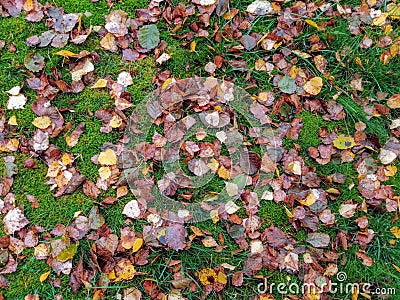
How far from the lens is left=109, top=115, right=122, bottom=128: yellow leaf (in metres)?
2.86

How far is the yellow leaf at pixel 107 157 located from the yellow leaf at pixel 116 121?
0.60 ft

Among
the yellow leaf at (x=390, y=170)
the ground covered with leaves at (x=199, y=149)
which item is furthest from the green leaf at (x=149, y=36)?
the yellow leaf at (x=390, y=170)

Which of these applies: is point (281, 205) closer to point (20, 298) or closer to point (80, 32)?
point (20, 298)

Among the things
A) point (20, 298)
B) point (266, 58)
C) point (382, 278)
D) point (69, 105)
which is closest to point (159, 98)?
point (69, 105)

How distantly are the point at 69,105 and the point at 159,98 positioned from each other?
638 millimetres

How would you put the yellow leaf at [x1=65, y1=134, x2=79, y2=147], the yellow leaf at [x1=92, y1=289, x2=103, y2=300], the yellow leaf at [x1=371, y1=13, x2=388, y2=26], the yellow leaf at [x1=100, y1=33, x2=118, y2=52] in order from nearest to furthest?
the yellow leaf at [x1=92, y1=289, x2=103, y2=300]
the yellow leaf at [x1=65, y1=134, x2=79, y2=147]
the yellow leaf at [x1=100, y1=33, x2=118, y2=52]
the yellow leaf at [x1=371, y1=13, x2=388, y2=26]

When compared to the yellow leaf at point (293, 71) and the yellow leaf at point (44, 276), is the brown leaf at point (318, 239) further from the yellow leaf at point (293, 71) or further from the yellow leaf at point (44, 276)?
the yellow leaf at point (44, 276)

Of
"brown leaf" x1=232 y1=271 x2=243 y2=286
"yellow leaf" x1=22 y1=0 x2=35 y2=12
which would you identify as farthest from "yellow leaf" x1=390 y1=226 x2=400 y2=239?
"yellow leaf" x1=22 y1=0 x2=35 y2=12

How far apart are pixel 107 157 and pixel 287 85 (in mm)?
1402

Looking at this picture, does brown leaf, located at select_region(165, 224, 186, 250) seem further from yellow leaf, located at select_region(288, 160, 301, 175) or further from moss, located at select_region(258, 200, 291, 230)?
yellow leaf, located at select_region(288, 160, 301, 175)

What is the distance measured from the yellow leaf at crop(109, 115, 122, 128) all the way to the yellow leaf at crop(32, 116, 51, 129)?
1.41 ft

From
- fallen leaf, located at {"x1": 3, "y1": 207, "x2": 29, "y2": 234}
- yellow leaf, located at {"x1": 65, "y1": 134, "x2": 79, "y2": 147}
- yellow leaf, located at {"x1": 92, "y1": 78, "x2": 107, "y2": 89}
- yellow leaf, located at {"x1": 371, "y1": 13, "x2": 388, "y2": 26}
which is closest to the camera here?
fallen leaf, located at {"x1": 3, "y1": 207, "x2": 29, "y2": 234}

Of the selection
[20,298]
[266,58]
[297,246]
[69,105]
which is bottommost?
[20,298]

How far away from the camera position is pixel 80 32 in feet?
10.2
